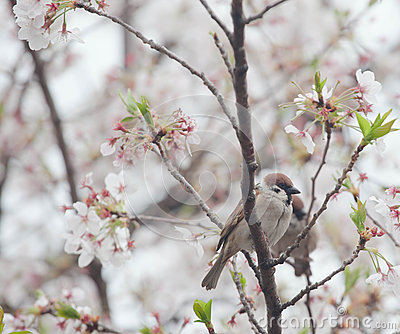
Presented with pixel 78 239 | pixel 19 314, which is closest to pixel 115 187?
pixel 78 239

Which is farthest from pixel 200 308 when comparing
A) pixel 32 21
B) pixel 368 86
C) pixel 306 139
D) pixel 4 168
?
pixel 4 168

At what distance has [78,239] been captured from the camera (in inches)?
91.9

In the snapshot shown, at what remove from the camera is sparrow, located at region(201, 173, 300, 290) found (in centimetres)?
233

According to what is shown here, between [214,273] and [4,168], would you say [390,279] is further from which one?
[4,168]

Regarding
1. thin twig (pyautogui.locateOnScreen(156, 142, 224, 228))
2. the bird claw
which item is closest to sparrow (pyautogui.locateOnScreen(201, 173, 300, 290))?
thin twig (pyautogui.locateOnScreen(156, 142, 224, 228))

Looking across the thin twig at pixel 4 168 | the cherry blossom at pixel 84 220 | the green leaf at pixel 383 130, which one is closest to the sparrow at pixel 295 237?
the cherry blossom at pixel 84 220

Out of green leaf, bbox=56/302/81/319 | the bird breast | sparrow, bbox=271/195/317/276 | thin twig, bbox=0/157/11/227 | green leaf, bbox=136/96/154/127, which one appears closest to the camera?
green leaf, bbox=136/96/154/127

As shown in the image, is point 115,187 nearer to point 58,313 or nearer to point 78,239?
point 78,239

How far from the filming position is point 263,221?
249cm

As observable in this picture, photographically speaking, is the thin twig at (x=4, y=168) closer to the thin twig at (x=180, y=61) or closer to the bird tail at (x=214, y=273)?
the bird tail at (x=214, y=273)

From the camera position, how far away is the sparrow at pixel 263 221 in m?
2.33

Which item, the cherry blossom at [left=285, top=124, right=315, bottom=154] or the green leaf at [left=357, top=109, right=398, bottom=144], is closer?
the green leaf at [left=357, top=109, right=398, bottom=144]

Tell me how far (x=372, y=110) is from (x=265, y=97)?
3588 mm

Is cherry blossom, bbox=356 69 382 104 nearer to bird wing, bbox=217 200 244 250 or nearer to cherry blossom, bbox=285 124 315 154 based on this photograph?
cherry blossom, bbox=285 124 315 154
